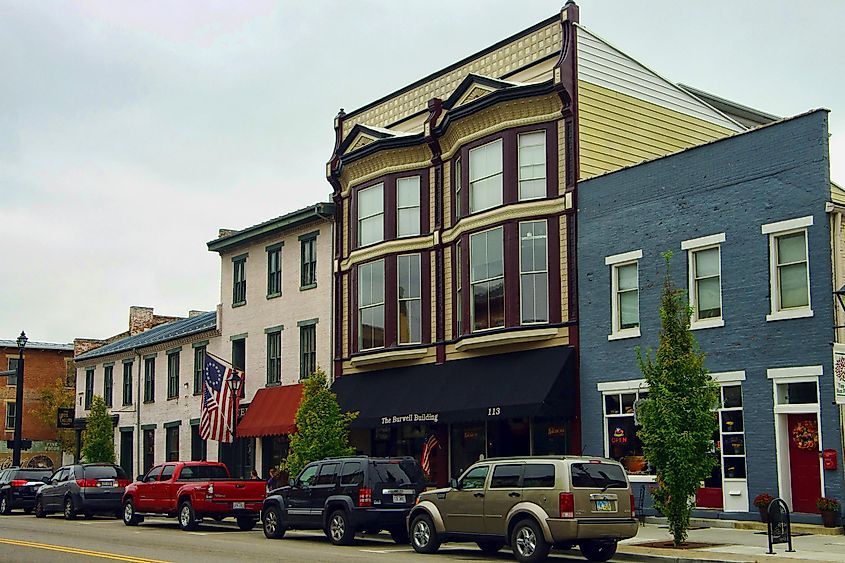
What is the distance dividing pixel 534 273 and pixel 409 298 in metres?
5.44

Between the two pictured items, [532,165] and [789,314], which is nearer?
[789,314]

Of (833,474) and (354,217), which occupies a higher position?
(354,217)

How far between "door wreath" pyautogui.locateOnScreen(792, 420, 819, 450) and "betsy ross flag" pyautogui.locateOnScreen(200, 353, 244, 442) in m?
20.4

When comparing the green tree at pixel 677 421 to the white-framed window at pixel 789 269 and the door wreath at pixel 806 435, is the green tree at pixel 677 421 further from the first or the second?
the white-framed window at pixel 789 269

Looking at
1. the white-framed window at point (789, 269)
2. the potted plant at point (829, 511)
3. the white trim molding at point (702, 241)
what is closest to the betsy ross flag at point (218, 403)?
the white trim molding at point (702, 241)

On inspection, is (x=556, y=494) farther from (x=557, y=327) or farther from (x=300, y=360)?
(x=300, y=360)

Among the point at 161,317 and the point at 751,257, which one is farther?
the point at 161,317

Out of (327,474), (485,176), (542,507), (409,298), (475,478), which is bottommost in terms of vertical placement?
(542,507)

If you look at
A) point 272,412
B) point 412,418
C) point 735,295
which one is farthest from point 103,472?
point 735,295

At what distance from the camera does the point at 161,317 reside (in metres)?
57.2

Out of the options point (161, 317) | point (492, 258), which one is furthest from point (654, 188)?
point (161, 317)

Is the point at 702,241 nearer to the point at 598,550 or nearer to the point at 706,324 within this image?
the point at 706,324

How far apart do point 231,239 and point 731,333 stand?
75.5ft

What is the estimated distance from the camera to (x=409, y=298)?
108ft
